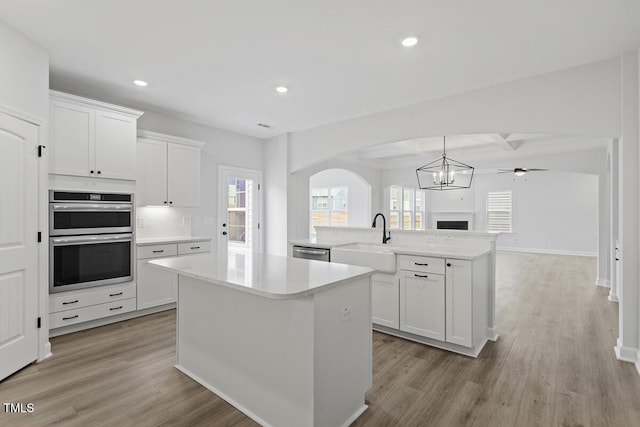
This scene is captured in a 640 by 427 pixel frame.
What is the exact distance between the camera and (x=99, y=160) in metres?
3.53

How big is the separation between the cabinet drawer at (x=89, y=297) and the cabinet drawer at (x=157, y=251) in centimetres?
38

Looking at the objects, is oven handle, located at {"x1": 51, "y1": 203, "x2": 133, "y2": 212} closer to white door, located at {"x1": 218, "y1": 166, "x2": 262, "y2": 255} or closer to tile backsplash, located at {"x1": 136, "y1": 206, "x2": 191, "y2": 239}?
tile backsplash, located at {"x1": 136, "y1": 206, "x2": 191, "y2": 239}

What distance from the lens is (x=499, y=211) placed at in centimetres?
1074

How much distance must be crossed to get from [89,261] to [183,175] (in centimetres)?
164

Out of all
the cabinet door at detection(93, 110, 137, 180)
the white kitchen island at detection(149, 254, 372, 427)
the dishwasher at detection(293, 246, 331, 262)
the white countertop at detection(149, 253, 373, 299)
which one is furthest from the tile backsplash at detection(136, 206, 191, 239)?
the white kitchen island at detection(149, 254, 372, 427)

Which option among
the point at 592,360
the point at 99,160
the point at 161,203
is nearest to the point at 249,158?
the point at 161,203

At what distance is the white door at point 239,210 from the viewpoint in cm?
548

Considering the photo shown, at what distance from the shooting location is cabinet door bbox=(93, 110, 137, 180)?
11.6ft

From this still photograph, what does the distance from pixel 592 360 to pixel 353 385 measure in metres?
2.31

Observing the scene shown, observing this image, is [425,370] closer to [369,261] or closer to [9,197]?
[369,261]

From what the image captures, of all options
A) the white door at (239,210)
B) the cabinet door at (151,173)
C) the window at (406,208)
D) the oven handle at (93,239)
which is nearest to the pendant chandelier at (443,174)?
the window at (406,208)

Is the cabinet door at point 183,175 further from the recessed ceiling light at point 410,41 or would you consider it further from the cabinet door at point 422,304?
the recessed ceiling light at point 410,41

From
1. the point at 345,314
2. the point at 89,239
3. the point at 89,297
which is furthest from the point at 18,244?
the point at 345,314

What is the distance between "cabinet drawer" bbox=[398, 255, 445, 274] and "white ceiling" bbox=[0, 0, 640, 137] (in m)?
1.86
